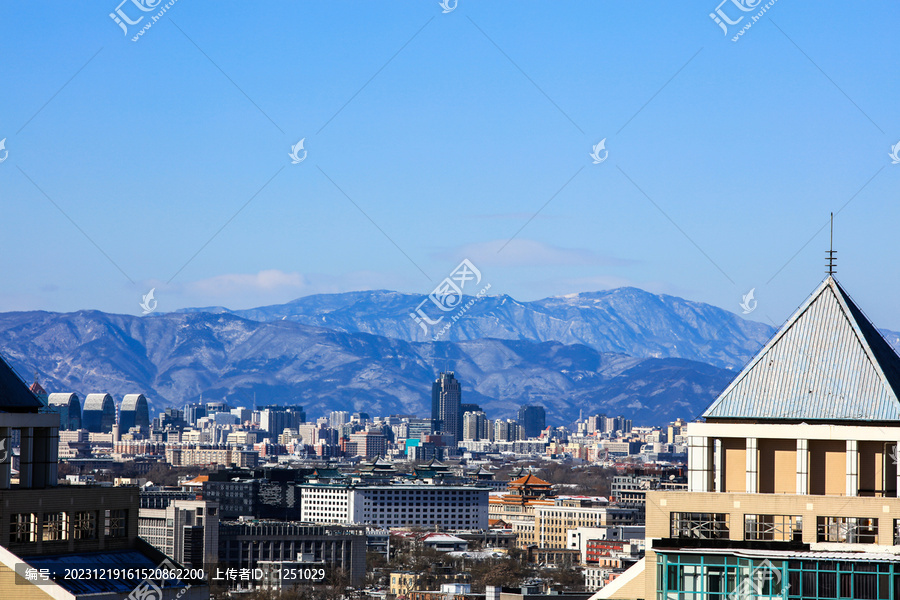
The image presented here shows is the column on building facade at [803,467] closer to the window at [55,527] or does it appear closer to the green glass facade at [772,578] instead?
the green glass facade at [772,578]

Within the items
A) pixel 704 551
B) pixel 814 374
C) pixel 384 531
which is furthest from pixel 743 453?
pixel 384 531

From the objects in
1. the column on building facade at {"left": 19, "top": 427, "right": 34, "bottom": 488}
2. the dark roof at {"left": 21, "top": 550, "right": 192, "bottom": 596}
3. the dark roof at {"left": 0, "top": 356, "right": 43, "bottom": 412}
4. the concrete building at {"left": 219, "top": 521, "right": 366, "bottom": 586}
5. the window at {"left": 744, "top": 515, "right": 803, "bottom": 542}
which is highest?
the dark roof at {"left": 0, "top": 356, "right": 43, "bottom": 412}

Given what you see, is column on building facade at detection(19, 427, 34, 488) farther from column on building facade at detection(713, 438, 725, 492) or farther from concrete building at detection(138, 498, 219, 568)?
concrete building at detection(138, 498, 219, 568)

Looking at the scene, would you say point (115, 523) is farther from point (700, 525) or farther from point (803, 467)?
point (803, 467)

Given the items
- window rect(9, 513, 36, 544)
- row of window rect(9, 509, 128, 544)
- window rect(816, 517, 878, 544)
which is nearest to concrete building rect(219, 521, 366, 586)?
row of window rect(9, 509, 128, 544)

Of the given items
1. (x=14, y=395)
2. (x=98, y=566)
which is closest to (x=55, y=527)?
(x=98, y=566)

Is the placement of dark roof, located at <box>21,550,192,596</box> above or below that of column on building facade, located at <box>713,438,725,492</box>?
below
